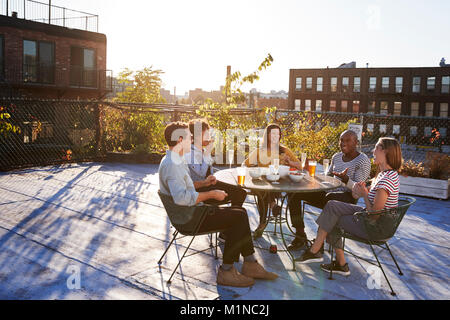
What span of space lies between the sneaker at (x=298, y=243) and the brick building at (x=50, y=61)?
20063mm

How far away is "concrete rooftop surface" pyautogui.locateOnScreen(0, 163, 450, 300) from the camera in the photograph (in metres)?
3.59

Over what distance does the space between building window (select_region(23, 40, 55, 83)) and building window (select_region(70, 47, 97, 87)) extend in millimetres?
1213

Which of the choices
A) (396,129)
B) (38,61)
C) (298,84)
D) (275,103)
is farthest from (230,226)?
(275,103)

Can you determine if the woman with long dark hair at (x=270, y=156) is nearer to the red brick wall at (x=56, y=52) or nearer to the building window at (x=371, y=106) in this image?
the red brick wall at (x=56, y=52)

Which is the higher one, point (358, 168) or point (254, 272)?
→ point (358, 168)

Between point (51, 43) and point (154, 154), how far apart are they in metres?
15.0

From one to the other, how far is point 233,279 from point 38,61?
22.0 m

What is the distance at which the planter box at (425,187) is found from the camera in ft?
25.1

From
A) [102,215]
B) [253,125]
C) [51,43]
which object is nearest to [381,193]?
[102,215]

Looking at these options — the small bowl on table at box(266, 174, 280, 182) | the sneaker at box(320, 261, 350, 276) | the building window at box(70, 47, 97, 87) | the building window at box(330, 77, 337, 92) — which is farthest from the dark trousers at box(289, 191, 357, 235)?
the building window at box(330, 77, 337, 92)

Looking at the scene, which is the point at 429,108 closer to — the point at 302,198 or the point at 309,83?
the point at 309,83

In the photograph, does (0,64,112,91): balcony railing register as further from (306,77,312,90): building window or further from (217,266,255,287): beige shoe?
(306,77,312,90): building window

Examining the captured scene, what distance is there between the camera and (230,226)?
3758 millimetres

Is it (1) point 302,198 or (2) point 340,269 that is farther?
(1) point 302,198
